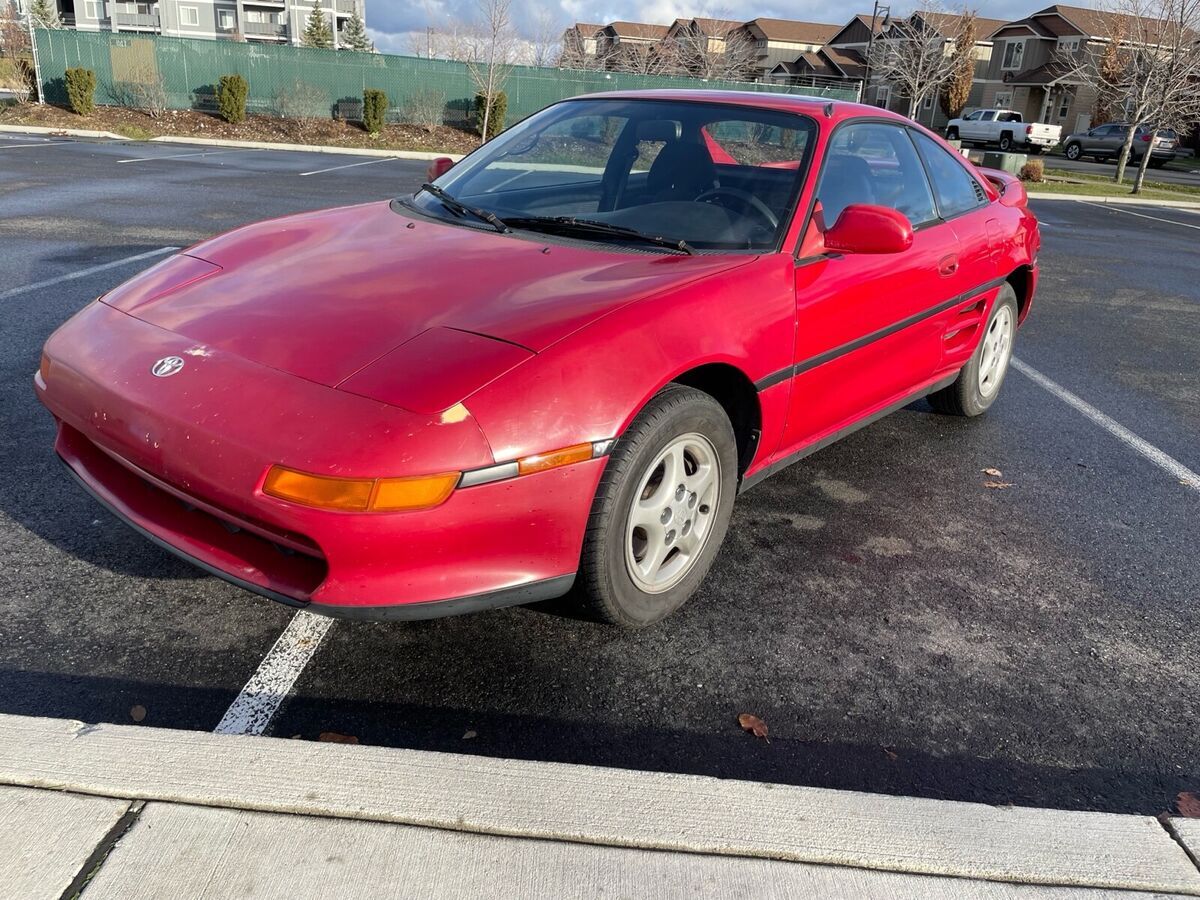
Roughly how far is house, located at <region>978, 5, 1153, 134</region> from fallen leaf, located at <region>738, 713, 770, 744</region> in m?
52.9

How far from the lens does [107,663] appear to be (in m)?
2.49

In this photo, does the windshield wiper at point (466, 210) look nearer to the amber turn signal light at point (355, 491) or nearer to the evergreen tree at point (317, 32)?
the amber turn signal light at point (355, 491)

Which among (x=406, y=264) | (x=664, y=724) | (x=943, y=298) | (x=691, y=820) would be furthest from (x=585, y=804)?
(x=943, y=298)

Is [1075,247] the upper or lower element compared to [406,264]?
lower

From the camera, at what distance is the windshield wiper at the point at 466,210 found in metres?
3.22

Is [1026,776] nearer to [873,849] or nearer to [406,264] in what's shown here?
[873,849]

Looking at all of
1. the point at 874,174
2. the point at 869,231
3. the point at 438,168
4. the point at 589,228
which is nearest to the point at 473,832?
the point at 589,228

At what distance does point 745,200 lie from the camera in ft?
10.8

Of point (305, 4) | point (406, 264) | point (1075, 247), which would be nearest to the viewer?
point (406, 264)

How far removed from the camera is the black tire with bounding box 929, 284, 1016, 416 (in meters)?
4.61

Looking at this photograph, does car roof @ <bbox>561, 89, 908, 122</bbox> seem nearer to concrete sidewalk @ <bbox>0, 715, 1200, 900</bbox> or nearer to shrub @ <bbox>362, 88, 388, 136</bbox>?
concrete sidewalk @ <bbox>0, 715, 1200, 900</bbox>

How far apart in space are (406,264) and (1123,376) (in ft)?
16.6

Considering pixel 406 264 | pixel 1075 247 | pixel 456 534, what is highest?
pixel 406 264

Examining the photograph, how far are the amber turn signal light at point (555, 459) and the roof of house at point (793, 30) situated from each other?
72556 millimetres
